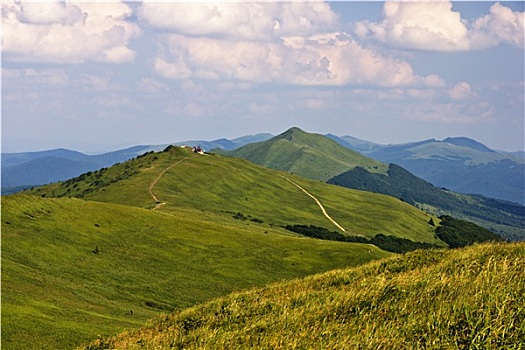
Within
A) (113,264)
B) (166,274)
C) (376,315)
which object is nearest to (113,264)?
(113,264)

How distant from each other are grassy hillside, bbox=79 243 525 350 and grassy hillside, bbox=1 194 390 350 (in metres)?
27.2

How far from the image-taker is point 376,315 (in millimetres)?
14820

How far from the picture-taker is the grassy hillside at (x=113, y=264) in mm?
50906

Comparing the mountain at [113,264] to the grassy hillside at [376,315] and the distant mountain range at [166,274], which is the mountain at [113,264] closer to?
the distant mountain range at [166,274]

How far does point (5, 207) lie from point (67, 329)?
53404 millimetres

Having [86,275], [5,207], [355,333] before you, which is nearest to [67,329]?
[86,275]

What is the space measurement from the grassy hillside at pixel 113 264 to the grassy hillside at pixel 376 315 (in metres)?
27.2

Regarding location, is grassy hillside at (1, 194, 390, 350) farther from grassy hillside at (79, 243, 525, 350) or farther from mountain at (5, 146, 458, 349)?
grassy hillside at (79, 243, 525, 350)

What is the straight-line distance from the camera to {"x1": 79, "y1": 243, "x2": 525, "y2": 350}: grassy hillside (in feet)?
40.2

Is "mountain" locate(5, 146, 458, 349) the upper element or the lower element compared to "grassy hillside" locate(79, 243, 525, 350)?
lower

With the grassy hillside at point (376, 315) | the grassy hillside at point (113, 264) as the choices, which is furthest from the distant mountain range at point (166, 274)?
the grassy hillside at point (113, 264)

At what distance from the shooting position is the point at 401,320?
1378 cm

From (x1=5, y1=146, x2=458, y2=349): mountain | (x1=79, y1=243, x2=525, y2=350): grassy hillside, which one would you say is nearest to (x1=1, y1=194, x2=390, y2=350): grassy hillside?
(x1=5, y1=146, x2=458, y2=349): mountain

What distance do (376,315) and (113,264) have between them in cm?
7949
